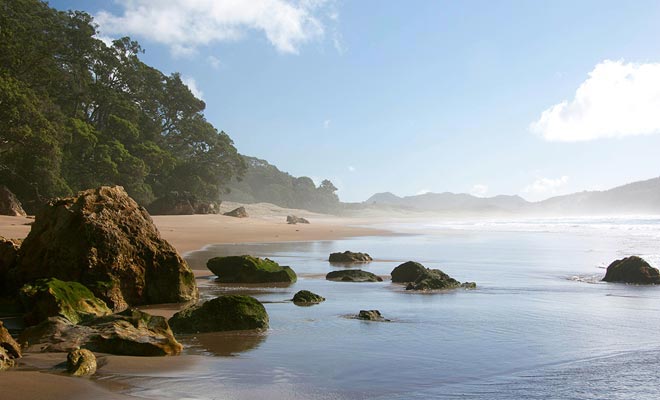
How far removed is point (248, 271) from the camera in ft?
39.0

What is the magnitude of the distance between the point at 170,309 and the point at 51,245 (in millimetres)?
1898

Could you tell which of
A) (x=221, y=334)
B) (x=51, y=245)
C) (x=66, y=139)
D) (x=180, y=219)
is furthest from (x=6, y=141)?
(x=221, y=334)

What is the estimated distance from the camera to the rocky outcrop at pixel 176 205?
42.5m

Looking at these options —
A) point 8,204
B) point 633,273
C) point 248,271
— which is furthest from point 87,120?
point 633,273

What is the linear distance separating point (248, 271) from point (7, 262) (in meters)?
4.40

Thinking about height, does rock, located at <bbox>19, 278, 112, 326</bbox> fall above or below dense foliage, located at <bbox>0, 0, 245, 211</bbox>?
below

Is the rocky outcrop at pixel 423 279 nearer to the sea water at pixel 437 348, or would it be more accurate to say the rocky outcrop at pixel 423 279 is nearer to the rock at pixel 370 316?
the sea water at pixel 437 348

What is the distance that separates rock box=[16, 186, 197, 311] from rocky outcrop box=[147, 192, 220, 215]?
34.4 meters

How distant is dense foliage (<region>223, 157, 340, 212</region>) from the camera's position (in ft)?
377

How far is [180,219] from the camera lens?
36.9 meters

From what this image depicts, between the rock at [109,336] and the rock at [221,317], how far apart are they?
73 centimetres

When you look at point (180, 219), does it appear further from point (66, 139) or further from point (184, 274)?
point (184, 274)

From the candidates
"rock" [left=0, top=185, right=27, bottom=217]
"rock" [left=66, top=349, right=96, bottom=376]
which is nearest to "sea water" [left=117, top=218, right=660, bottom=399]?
"rock" [left=66, top=349, right=96, bottom=376]

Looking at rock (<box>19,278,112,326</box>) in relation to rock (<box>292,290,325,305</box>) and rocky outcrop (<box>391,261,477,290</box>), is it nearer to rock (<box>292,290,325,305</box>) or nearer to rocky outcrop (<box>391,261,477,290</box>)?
rock (<box>292,290,325,305</box>)
